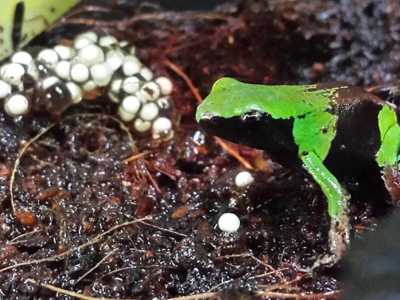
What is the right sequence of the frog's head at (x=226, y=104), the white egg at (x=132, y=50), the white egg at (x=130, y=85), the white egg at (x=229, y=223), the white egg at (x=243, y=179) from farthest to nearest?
the white egg at (x=132, y=50)
the white egg at (x=130, y=85)
the white egg at (x=243, y=179)
the white egg at (x=229, y=223)
the frog's head at (x=226, y=104)

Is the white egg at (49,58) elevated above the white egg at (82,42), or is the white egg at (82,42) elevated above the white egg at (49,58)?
the white egg at (82,42)

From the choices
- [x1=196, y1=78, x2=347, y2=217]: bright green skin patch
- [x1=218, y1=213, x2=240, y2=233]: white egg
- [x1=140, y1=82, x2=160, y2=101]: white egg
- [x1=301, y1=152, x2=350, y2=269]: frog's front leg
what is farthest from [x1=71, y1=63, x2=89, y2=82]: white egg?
[x1=301, y1=152, x2=350, y2=269]: frog's front leg

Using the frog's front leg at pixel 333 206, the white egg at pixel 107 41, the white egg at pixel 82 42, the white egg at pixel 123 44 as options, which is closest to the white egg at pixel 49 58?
the white egg at pixel 82 42

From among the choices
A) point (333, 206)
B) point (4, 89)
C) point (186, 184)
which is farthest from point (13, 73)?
point (333, 206)

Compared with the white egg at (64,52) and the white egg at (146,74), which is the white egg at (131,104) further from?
the white egg at (64,52)

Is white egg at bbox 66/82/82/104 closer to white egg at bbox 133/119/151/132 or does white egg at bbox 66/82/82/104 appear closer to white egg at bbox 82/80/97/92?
white egg at bbox 82/80/97/92

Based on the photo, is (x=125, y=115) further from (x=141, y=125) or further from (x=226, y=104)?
(x=226, y=104)
